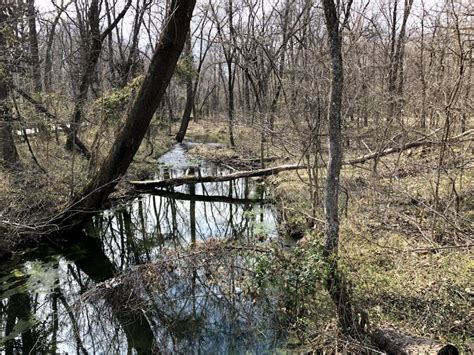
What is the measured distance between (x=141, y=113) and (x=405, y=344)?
5.63m

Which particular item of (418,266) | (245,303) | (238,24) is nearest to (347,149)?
(418,266)

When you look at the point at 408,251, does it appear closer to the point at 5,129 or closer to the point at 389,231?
the point at 389,231

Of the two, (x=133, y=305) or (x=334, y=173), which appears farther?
(x=133, y=305)

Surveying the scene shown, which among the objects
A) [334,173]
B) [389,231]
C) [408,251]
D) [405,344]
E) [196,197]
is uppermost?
[334,173]

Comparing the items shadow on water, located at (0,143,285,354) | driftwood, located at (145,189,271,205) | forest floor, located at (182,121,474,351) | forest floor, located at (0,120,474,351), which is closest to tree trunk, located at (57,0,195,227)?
forest floor, located at (0,120,474,351)

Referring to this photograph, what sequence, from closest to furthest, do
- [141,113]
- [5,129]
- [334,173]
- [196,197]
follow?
[334,173] < [141,113] < [5,129] < [196,197]

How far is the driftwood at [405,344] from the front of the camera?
3.46 metres

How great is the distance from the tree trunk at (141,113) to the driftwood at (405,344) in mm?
5305

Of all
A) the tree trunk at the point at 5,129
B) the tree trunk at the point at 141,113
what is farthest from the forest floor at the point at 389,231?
the tree trunk at the point at 141,113

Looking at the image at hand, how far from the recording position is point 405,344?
149 inches

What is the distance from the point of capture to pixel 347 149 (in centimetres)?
1150

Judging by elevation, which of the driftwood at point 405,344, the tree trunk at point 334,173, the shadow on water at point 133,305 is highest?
the tree trunk at point 334,173

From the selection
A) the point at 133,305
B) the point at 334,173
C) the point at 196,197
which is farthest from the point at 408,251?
the point at 196,197

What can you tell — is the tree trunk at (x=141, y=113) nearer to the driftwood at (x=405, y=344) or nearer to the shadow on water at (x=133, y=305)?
the shadow on water at (x=133, y=305)
